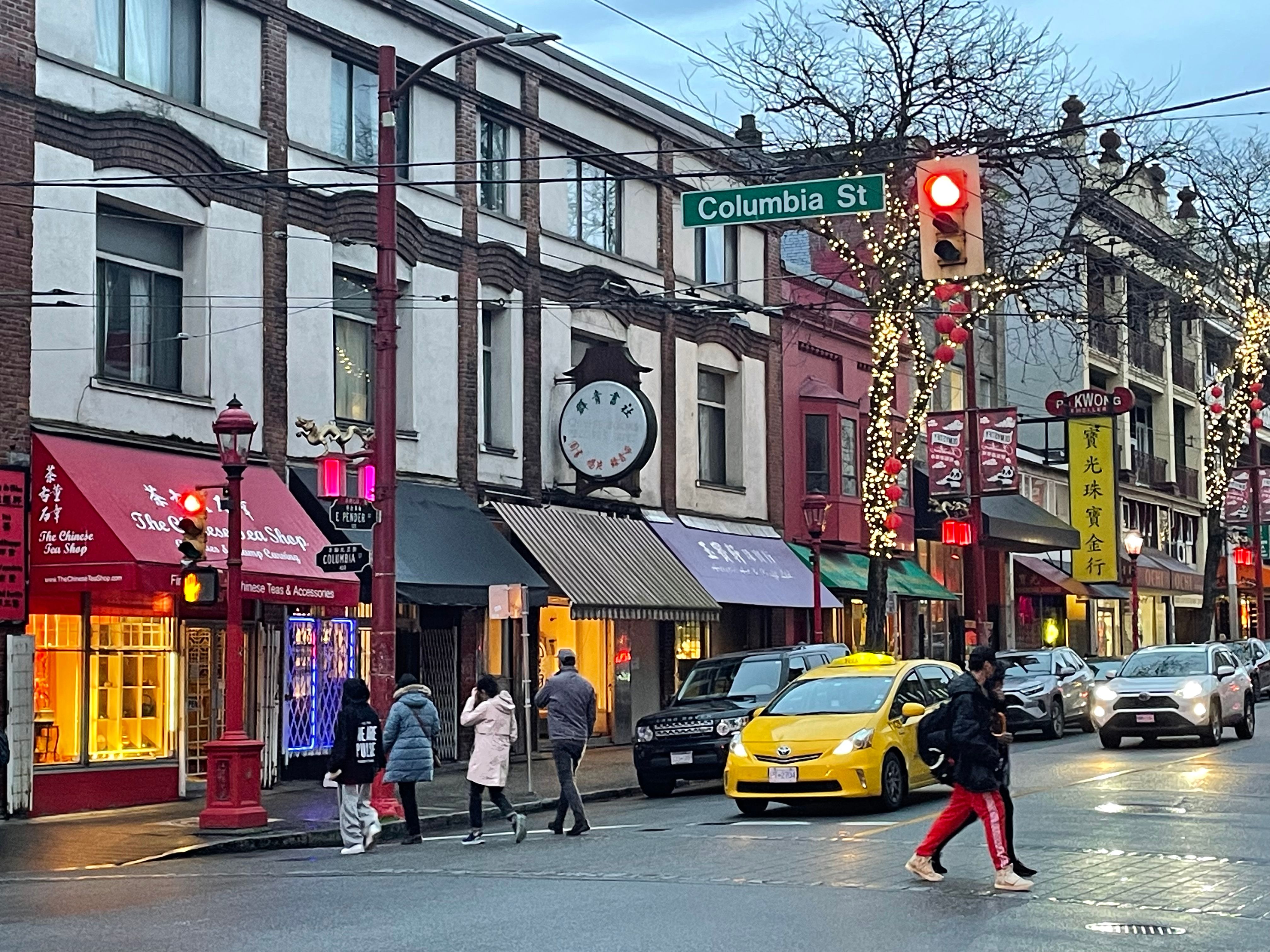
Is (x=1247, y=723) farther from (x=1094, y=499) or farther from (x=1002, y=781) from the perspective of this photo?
(x=1094, y=499)

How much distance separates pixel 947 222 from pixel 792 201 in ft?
9.10

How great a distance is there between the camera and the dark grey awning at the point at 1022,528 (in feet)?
141

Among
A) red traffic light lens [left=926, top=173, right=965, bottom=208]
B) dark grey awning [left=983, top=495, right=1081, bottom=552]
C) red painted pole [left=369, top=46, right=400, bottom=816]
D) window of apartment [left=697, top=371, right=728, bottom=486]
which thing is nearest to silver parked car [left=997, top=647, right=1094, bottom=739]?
window of apartment [left=697, top=371, right=728, bottom=486]

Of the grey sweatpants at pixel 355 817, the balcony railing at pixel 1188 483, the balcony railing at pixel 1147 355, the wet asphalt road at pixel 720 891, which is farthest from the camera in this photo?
the balcony railing at pixel 1188 483

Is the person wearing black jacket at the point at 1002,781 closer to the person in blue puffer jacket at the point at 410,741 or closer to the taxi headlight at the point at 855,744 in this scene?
the taxi headlight at the point at 855,744

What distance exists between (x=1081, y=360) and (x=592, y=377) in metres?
30.9

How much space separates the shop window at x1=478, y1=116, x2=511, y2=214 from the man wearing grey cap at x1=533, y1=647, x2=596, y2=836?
12788 millimetres

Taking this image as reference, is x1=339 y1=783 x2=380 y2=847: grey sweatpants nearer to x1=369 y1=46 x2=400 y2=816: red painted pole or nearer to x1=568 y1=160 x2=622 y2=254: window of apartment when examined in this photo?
x1=369 y1=46 x2=400 y2=816: red painted pole

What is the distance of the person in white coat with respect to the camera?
58.1 ft

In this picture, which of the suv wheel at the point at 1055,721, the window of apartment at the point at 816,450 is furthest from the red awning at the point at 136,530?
the window of apartment at the point at 816,450

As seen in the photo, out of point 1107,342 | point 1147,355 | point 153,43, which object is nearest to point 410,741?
point 153,43

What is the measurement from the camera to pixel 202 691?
23.4 meters

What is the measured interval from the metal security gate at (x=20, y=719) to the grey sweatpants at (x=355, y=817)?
5.35 meters

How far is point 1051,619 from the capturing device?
176 ft
